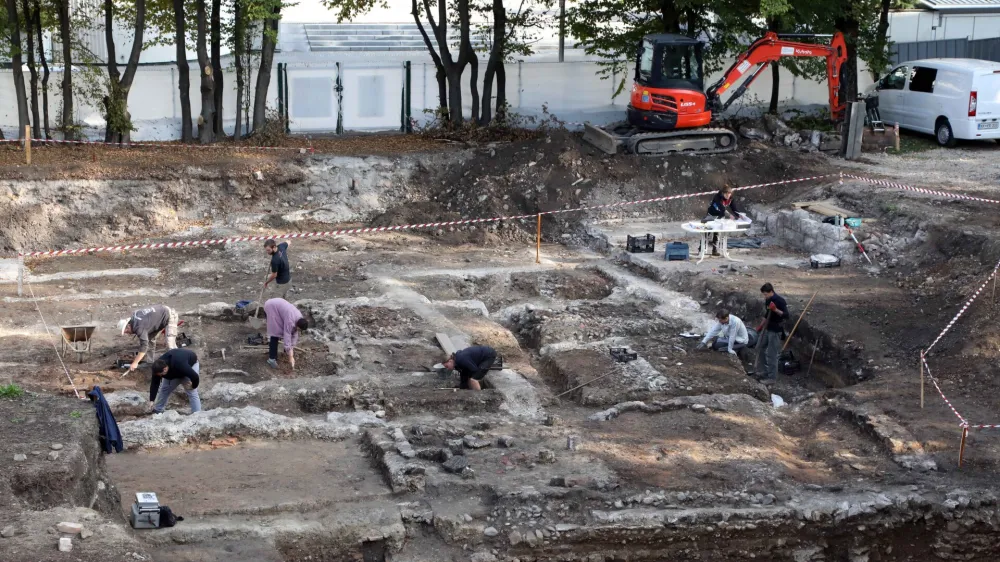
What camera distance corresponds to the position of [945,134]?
25.1 metres

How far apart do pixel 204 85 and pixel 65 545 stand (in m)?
17.9

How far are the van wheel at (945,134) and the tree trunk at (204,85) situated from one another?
16.9 m

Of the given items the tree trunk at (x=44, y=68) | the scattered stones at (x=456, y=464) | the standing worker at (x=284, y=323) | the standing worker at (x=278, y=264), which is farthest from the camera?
the tree trunk at (x=44, y=68)

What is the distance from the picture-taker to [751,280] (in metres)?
18.2

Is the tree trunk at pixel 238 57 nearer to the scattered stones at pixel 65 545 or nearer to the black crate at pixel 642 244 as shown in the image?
the black crate at pixel 642 244

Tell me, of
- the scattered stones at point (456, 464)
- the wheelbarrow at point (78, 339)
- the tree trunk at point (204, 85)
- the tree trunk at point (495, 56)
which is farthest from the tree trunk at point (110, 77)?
the scattered stones at point (456, 464)

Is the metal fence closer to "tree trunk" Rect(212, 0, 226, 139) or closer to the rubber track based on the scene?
the rubber track

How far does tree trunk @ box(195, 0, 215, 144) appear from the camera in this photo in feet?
77.4

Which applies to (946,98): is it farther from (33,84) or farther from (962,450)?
(33,84)

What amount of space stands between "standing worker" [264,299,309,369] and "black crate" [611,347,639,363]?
14.1ft

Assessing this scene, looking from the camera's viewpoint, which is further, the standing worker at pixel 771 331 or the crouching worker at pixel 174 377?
the standing worker at pixel 771 331

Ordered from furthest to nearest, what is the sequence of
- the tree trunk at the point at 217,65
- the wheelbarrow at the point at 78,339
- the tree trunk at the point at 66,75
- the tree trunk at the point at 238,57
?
the tree trunk at the point at 238,57, the tree trunk at the point at 217,65, the tree trunk at the point at 66,75, the wheelbarrow at the point at 78,339

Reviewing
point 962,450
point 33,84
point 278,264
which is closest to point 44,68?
point 33,84

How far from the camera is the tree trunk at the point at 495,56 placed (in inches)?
1027
